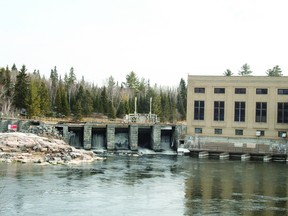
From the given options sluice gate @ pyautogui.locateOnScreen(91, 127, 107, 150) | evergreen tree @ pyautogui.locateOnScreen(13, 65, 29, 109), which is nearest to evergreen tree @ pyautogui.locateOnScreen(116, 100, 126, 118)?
sluice gate @ pyautogui.locateOnScreen(91, 127, 107, 150)

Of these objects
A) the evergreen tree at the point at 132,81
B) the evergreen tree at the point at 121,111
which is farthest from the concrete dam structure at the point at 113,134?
the evergreen tree at the point at 132,81

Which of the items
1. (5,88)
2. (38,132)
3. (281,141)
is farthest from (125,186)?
(5,88)

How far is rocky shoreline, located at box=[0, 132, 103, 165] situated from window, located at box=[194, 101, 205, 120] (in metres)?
19.2

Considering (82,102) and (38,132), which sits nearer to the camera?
(38,132)

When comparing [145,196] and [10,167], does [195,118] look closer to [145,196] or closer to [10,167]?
[10,167]

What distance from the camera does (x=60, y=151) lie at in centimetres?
5722

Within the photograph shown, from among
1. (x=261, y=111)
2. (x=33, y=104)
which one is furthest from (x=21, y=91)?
(x=261, y=111)

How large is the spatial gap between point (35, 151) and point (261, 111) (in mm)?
33257

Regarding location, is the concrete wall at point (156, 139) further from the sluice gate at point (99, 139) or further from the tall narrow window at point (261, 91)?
the tall narrow window at point (261, 91)

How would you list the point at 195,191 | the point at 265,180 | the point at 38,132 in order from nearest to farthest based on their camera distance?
the point at 195,191 < the point at 265,180 < the point at 38,132

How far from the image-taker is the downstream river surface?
31297 millimetres

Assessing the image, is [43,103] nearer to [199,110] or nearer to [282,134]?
[199,110]

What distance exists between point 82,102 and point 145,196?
6075cm

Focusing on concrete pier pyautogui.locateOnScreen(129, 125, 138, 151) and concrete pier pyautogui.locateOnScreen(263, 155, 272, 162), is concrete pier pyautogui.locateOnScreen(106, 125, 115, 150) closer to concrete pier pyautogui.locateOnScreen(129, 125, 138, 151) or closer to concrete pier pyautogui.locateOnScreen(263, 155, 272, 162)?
concrete pier pyautogui.locateOnScreen(129, 125, 138, 151)
